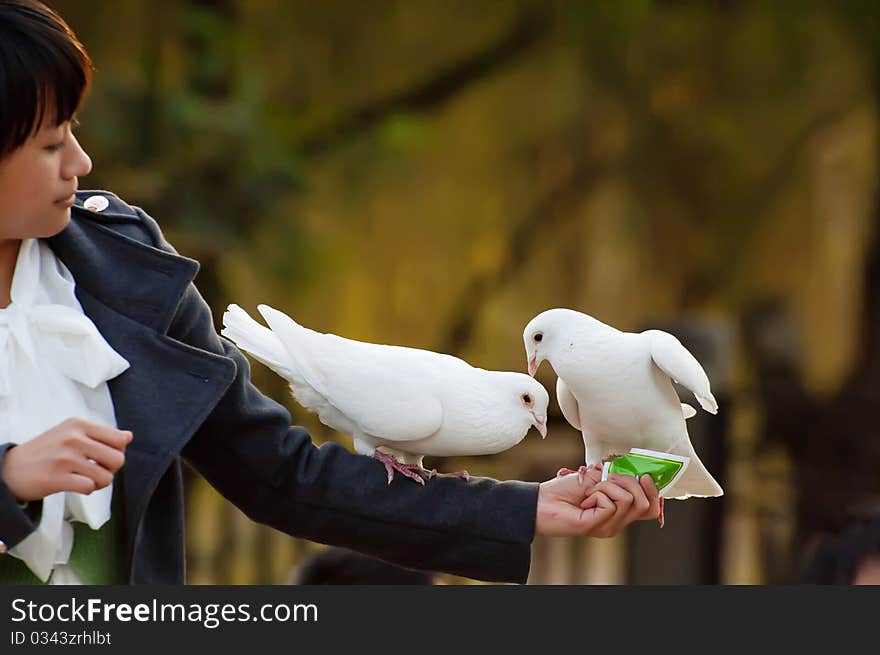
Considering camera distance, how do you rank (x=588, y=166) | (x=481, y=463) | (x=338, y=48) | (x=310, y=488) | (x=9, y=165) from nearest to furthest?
(x=9, y=165), (x=310, y=488), (x=481, y=463), (x=338, y=48), (x=588, y=166)

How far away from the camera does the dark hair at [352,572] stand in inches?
95.5

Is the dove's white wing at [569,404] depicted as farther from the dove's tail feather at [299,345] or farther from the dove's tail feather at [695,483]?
the dove's tail feather at [299,345]

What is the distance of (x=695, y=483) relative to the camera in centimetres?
172

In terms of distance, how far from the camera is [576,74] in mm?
6191

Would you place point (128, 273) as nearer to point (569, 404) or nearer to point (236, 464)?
point (236, 464)

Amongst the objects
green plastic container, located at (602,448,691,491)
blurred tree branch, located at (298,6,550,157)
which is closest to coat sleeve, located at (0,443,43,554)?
green plastic container, located at (602,448,691,491)

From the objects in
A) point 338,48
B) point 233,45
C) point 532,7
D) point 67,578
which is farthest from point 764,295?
point 67,578

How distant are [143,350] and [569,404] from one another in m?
0.64

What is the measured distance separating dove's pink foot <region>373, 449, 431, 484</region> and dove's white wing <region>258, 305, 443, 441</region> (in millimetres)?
42

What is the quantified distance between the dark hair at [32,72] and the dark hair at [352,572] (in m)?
1.29

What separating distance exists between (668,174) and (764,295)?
2.66 feet

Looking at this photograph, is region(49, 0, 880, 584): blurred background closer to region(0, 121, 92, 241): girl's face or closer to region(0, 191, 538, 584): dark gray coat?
region(0, 191, 538, 584): dark gray coat

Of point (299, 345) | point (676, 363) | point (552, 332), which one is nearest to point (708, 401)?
point (676, 363)

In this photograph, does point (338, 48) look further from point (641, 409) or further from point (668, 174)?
point (641, 409)
